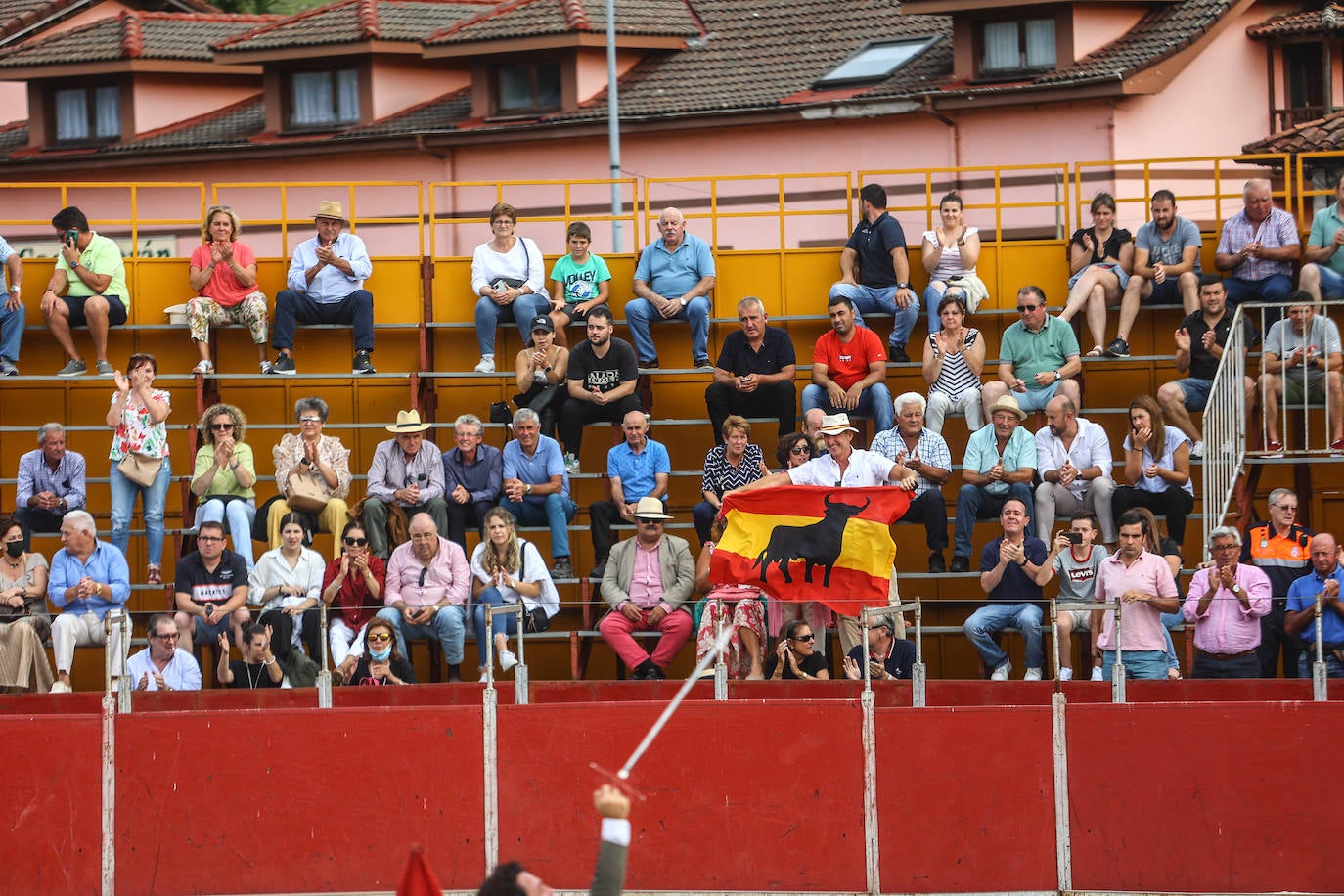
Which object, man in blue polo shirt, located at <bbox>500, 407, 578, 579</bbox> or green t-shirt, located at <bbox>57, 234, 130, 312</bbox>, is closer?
man in blue polo shirt, located at <bbox>500, 407, 578, 579</bbox>

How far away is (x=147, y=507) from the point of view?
54.7ft

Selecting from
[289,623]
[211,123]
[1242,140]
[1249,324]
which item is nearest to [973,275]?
[1249,324]

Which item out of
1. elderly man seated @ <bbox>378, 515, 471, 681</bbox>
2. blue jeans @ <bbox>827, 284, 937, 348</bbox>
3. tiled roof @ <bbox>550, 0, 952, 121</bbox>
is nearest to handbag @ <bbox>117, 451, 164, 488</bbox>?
elderly man seated @ <bbox>378, 515, 471, 681</bbox>

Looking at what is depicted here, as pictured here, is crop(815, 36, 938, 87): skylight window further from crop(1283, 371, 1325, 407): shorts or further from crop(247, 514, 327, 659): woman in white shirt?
crop(247, 514, 327, 659): woman in white shirt

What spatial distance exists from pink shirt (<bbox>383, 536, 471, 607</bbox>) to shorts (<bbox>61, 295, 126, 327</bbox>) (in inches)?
189

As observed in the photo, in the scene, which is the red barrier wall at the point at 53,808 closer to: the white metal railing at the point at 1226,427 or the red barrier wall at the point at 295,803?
the red barrier wall at the point at 295,803

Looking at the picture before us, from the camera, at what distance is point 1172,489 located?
→ 15445 millimetres

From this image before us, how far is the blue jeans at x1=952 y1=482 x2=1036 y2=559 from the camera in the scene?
15617 mm

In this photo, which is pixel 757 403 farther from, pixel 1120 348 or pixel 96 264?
pixel 96 264

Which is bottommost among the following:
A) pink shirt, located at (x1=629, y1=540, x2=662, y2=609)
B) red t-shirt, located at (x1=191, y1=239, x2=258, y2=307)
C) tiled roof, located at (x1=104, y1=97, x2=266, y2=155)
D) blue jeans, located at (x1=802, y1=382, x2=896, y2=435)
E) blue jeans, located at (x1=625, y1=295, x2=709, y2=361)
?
pink shirt, located at (x1=629, y1=540, x2=662, y2=609)

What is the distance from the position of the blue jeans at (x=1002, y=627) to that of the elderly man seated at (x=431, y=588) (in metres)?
3.77

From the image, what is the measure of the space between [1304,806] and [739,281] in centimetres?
788

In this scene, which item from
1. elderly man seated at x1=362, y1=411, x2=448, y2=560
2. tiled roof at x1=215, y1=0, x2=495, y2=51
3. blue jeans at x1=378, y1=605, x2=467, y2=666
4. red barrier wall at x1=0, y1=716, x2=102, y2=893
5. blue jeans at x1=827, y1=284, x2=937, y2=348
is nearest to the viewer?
red barrier wall at x1=0, y1=716, x2=102, y2=893

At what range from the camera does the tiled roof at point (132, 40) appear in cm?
3064
